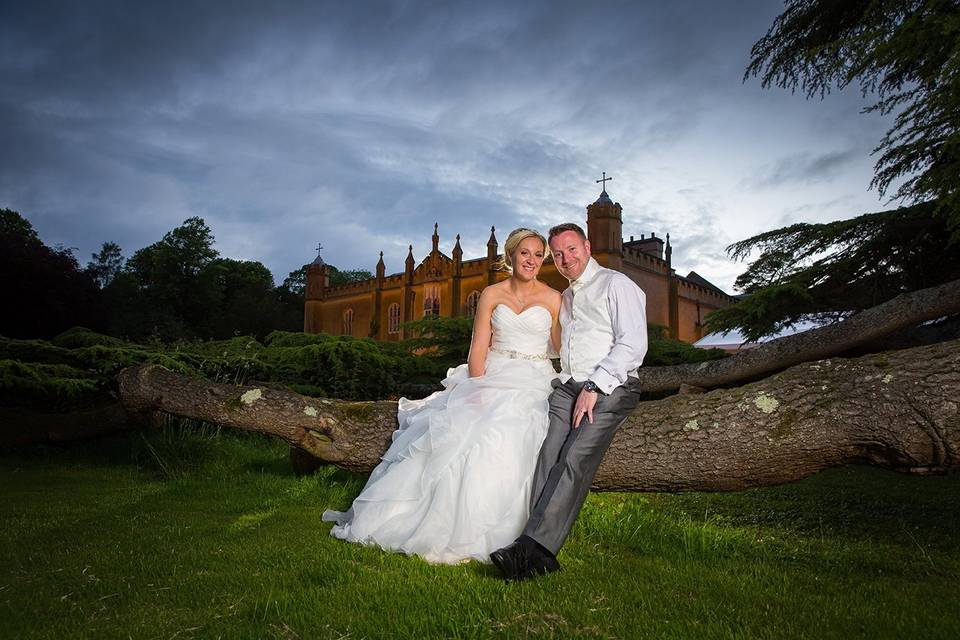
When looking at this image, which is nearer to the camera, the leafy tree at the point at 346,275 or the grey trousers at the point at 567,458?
the grey trousers at the point at 567,458

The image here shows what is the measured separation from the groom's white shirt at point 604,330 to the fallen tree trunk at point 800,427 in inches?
20.2

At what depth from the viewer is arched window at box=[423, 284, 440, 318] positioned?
43.4 meters

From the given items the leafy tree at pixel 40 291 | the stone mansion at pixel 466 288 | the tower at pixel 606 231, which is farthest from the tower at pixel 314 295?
the tower at pixel 606 231

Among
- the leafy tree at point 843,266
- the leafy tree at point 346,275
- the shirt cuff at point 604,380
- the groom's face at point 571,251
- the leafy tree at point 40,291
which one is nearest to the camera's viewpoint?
the shirt cuff at point 604,380

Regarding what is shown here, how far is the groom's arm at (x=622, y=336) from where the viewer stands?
3.74 m

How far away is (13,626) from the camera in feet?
9.41

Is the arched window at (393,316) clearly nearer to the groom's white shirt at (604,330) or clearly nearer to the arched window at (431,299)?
the arched window at (431,299)

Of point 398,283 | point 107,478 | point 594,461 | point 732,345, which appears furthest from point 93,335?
point 398,283

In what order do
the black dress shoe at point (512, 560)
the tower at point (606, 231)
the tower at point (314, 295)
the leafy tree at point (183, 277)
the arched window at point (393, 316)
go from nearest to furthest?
the black dress shoe at point (512, 560) → the tower at point (606, 231) → the leafy tree at point (183, 277) → the arched window at point (393, 316) → the tower at point (314, 295)

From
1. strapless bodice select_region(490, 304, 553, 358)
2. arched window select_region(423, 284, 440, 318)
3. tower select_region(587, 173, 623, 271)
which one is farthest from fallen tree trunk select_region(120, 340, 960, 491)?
arched window select_region(423, 284, 440, 318)

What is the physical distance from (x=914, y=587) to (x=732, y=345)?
14.4 m

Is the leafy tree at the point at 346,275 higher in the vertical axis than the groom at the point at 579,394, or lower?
higher

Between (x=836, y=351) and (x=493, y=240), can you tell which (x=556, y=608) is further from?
(x=493, y=240)

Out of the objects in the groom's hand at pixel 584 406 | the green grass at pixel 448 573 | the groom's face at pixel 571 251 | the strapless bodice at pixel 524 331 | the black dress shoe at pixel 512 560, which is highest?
the groom's face at pixel 571 251
